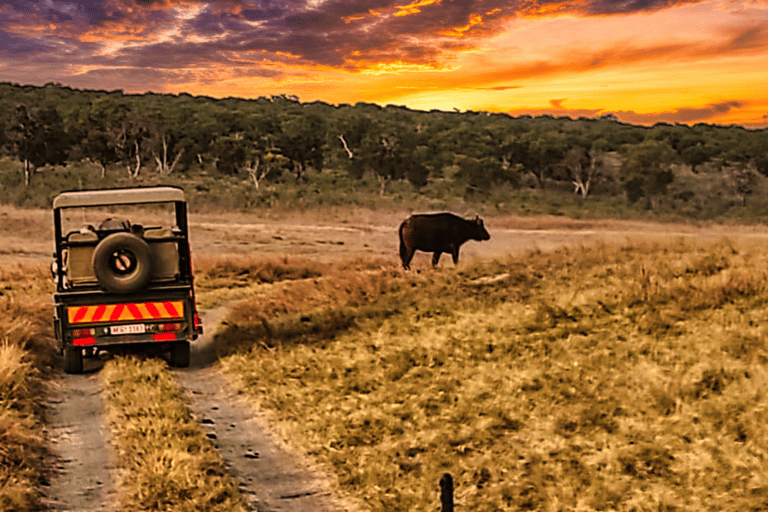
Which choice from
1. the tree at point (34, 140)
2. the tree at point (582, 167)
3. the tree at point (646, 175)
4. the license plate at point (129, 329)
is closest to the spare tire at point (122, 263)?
the license plate at point (129, 329)

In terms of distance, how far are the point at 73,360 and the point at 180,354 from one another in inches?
67.0

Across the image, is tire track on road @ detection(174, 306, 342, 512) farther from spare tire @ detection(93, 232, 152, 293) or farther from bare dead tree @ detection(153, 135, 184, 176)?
bare dead tree @ detection(153, 135, 184, 176)

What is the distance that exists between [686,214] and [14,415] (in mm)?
48180

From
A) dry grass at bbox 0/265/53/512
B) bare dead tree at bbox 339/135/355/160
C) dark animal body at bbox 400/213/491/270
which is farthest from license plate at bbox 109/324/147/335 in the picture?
A: bare dead tree at bbox 339/135/355/160

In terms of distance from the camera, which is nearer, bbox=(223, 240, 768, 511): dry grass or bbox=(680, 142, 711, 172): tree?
bbox=(223, 240, 768, 511): dry grass

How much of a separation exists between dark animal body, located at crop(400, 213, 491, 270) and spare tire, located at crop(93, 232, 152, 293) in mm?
10067

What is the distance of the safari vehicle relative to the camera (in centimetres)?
1165

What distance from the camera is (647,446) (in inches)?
301

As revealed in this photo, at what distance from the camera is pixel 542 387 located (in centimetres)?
956

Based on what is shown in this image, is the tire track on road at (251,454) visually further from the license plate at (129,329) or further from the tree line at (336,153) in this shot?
the tree line at (336,153)

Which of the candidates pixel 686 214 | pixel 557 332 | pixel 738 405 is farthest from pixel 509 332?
pixel 686 214

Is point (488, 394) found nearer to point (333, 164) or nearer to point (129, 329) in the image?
point (129, 329)

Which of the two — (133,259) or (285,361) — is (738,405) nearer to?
(285,361)

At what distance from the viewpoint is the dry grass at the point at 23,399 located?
284 inches
